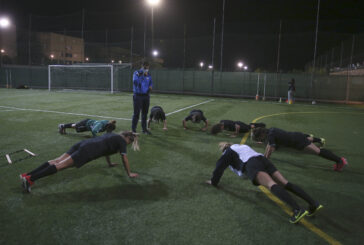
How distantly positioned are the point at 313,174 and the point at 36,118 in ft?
32.5

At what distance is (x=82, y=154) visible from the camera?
401 cm

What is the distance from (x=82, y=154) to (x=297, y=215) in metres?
3.11

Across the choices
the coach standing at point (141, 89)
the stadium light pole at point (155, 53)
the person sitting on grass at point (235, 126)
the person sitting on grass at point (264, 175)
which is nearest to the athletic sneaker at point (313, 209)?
the person sitting on grass at point (264, 175)

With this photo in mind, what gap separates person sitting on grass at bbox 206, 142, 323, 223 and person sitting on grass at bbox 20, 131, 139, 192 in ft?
5.44

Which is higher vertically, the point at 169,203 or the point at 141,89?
the point at 141,89

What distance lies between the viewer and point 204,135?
26.9 feet

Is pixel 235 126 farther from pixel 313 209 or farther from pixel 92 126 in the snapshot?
pixel 313 209

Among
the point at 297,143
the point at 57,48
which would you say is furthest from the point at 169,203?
the point at 57,48

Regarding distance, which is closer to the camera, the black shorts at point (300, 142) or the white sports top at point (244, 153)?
the white sports top at point (244, 153)

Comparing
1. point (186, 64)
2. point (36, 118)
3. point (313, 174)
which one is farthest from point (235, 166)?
point (186, 64)

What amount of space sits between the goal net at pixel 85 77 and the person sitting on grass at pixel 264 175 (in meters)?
23.8

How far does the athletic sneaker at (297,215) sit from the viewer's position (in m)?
3.24

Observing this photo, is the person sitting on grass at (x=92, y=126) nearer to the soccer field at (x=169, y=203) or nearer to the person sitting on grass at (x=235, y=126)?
the soccer field at (x=169, y=203)

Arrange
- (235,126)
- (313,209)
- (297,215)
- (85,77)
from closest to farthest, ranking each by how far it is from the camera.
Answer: (297,215) < (313,209) < (235,126) < (85,77)
